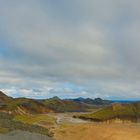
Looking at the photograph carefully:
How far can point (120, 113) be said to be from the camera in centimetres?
13075

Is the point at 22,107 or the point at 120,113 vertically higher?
the point at 22,107

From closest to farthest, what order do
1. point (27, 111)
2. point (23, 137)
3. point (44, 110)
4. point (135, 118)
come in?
1. point (23, 137)
2. point (135, 118)
3. point (27, 111)
4. point (44, 110)

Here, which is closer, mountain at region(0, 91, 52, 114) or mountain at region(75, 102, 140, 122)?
mountain at region(75, 102, 140, 122)

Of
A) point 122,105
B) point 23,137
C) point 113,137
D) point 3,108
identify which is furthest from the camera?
point 3,108

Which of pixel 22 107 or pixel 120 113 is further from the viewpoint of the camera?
pixel 22 107

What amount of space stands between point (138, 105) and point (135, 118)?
8364 mm

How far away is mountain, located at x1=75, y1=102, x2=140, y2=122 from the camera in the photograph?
12650 centimetres

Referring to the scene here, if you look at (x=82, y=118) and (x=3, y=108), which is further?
(x=3, y=108)

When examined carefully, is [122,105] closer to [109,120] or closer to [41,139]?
[109,120]

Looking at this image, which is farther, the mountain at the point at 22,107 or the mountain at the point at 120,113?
the mountain at the point at 22,107

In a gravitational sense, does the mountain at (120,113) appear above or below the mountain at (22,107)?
below

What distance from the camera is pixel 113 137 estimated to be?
214ft

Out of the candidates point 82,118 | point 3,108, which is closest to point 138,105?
point 82,118

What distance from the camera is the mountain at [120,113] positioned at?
415 ft
